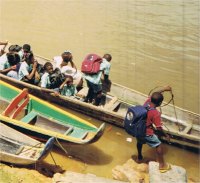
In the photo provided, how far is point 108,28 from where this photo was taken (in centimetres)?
1540

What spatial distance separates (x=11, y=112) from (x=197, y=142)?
13.4 ft

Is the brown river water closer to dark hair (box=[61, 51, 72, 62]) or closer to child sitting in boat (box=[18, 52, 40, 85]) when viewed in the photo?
dark hair (box=[61, 51, 72, 62])

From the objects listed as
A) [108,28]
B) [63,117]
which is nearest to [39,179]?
[63,117]

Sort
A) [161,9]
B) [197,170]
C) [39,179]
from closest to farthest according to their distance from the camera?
[39,179] < [197,170] < [161,9]

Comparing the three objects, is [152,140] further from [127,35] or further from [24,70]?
[127,35]

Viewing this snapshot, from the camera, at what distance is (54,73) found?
868 centimetres

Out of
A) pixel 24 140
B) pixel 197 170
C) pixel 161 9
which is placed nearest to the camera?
pixel 24 140

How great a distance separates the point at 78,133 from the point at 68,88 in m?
1.67

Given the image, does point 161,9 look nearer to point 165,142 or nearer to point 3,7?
point 3,7

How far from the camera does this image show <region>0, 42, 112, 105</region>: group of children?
8.61 metres

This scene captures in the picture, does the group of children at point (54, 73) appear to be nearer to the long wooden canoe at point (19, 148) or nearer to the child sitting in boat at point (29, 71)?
the child sitting in boat at point (29, 71)

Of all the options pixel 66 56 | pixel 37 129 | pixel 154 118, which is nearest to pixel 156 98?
pixel 154 118

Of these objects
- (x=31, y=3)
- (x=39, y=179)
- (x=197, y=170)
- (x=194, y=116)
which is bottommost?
(x=197, y=170)

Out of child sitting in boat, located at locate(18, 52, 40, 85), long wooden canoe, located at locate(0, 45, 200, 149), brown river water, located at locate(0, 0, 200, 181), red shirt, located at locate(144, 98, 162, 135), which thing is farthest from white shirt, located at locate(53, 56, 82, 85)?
red shirt, located at locate(144, 98, 162, 135)
